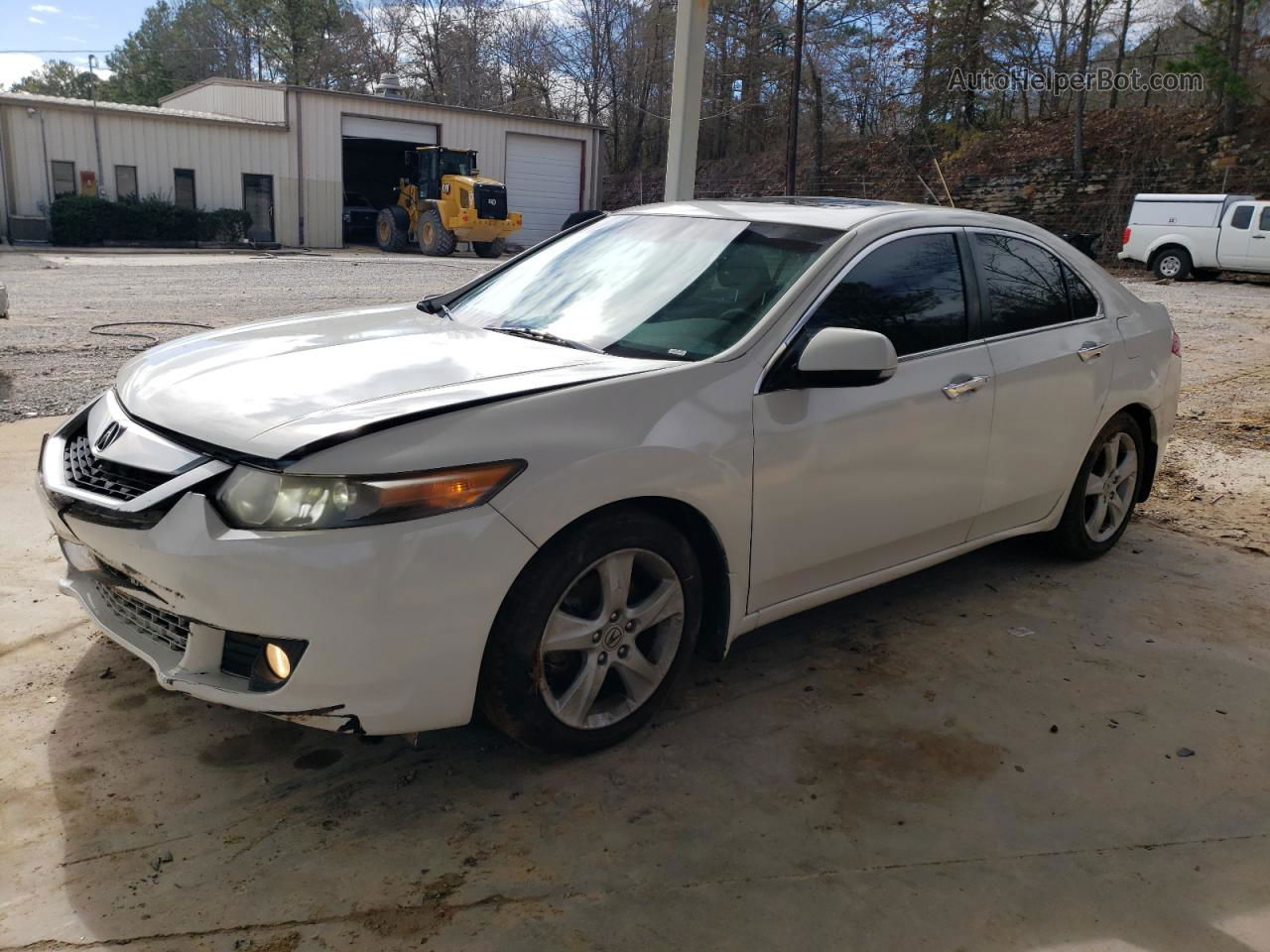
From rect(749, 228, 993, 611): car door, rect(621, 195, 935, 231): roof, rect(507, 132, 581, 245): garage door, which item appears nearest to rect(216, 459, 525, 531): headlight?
rect(749, 228, 993, 611): car door

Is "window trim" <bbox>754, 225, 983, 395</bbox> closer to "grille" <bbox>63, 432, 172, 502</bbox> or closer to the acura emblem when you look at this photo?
"grille" <bbox>63, 432, 172, 502</bbox>

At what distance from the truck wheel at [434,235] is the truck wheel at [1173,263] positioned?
56.2ft

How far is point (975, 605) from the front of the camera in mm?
4320

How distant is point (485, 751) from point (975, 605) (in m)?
2.29

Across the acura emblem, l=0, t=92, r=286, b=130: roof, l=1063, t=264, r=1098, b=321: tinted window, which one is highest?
l=0, t=92, r=286, b=130: roof

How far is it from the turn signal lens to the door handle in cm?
241

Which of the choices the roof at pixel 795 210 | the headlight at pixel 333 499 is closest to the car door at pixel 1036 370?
the roof at pixel 795 210

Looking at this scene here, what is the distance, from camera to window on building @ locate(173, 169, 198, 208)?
29.2m

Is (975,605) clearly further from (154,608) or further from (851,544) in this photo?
(154,608)

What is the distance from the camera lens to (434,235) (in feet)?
90.7

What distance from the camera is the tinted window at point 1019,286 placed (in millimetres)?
4043

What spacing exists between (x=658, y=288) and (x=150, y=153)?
2966cm

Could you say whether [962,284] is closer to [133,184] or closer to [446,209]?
[446,209]

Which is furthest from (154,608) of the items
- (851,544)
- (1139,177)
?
(1139,177)
